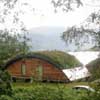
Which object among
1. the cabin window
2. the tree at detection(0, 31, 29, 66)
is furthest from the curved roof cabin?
the tree at detection(0, 31, 29, 66)

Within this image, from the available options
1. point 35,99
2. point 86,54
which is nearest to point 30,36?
point 35,99

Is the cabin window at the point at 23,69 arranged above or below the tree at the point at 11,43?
below

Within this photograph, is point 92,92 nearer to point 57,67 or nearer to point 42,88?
point 42,88

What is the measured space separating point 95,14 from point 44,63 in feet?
70.2

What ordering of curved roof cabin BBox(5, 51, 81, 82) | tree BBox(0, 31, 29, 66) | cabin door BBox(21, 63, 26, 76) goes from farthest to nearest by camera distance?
1. cabin door BBox(21, 63, 26, 76)
2. curved roof cabin BBox(5, 51, 81, 82)
3. tree BBox(0, 31, 29, 66)

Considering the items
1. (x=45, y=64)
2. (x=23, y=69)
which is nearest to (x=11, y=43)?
(x=45, y=64)

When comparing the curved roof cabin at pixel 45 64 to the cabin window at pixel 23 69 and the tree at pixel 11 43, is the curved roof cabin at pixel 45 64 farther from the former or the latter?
the tree at pixel 11 43

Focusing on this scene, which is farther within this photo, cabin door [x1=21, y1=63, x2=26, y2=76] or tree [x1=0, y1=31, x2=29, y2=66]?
cabin door [x1=21, y1=63, x2=26, y2=76]

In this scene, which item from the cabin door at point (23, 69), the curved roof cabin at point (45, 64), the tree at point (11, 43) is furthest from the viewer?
the cabin door at point (23, 69)

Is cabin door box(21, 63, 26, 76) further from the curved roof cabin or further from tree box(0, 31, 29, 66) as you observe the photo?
tree box(0, 31, 29, 66)

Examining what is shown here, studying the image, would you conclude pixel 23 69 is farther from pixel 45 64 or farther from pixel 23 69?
pixel 45 64

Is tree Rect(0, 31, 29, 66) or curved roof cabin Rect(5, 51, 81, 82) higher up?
tree Rect(0, 31, 29, 66)

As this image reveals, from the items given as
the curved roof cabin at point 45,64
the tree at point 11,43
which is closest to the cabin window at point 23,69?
the curved roof cabin at point 45,64

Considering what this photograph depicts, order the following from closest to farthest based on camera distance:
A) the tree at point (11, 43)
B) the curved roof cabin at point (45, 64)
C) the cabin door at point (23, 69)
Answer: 1. the tree at point (11, 43)
2. the curved roof cabin at point (45, 64)
3. the cabin door at point (23, 69)
